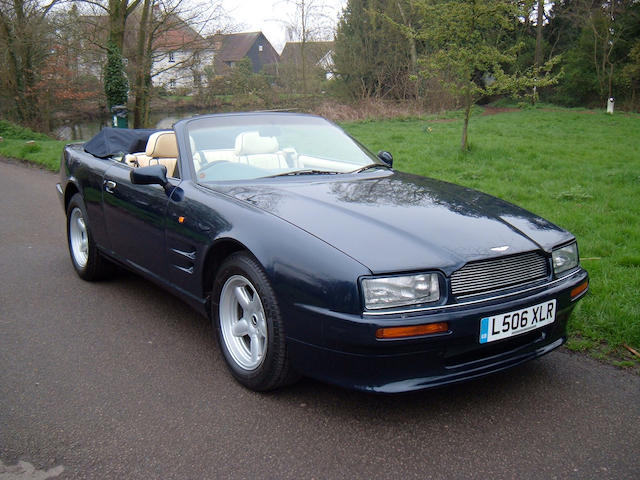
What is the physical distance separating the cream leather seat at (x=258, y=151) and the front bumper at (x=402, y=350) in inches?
61.4

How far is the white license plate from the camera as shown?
96.1 inches

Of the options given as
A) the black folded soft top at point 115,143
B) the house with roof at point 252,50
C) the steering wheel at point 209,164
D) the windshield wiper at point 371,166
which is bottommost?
the windshield wiper at point 371,166

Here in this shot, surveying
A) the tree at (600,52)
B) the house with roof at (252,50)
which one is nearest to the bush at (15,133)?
the tree at (600,52)

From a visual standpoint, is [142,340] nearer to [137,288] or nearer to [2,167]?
[137,288]

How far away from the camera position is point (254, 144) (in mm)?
3879

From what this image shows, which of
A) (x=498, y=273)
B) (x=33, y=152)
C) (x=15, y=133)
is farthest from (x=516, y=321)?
(x=15, y=133)

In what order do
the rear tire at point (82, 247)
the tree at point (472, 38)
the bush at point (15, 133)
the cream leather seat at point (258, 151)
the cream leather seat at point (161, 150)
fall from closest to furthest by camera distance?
the cream leather seat at point (258, 151)
the cream leather seat at point (161, 150)
the rear tire at point (82, 247)
the tree at point (472, 38)
the bush at point (15, 133)

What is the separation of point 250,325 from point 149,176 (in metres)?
1.13

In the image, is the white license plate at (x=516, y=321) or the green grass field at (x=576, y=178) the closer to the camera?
the white license plate at (x=516, y=321)

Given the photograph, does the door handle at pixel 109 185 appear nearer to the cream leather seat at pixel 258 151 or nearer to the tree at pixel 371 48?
the cream leather seat at pixel 258 151

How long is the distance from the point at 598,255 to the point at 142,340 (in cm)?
374

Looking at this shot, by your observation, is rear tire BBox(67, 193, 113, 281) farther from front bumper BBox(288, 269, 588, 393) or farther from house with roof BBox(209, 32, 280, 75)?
house with roof BBox(209, 32, 280, 75)

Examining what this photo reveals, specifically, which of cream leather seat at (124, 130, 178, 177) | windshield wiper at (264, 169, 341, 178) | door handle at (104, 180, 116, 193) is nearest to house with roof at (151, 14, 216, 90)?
cream leather seat at (124, 130, 178, 177)

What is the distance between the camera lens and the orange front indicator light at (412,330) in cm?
229
